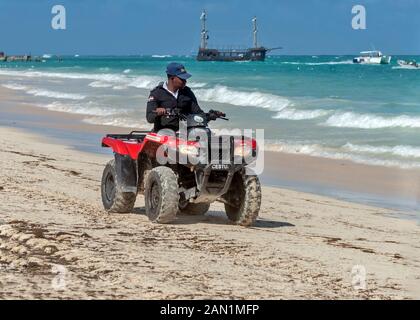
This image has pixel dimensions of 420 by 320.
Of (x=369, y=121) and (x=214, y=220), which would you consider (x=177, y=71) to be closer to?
(x=214, y=220)

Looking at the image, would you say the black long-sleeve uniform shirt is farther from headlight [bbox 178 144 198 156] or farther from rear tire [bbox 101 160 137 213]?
rear tire [bbox 101 160 137 213]

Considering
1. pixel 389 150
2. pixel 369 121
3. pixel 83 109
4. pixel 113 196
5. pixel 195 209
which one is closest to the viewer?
pixel 113 196

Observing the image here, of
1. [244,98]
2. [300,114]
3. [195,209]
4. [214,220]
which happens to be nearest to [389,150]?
[195,209]

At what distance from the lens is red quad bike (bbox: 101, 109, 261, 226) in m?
8.55

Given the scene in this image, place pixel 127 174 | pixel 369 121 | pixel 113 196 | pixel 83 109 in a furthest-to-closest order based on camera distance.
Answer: pixel 83 109 < pixel 369 121 < pixel 113 196 < pixel 127 174

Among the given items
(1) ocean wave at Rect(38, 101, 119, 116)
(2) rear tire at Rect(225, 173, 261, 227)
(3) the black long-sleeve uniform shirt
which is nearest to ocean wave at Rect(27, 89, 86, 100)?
(1) ocean wave at Rect(38, 101, 119, 116)

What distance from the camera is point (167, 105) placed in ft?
29.7

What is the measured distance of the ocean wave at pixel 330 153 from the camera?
1662 cm

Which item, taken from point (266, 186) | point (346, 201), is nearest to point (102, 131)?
point (266, 186)

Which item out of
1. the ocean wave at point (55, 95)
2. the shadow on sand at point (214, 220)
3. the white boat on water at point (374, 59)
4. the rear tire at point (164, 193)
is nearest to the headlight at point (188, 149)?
the rear tire at point (164, 193)

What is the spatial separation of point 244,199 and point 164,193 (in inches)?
34.2
